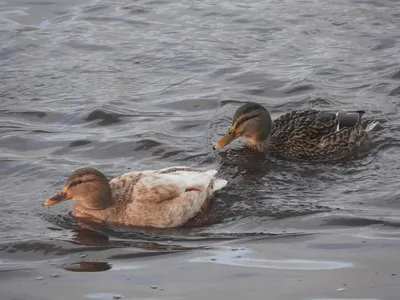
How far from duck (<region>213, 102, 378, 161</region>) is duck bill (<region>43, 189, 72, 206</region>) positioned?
2381 mm

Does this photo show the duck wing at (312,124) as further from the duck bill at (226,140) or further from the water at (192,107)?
the duck bill at (226,140)

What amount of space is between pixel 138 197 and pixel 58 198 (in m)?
0.73

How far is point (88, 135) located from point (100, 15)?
522 centimetres

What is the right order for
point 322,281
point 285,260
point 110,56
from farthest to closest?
1. point 110,56
2. point 285,260
3. point 322,281

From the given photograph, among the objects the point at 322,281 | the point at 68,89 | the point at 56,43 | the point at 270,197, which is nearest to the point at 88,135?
the point at 68,89

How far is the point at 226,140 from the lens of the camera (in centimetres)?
1135

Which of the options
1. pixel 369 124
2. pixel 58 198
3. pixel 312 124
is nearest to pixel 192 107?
pixel 312 124

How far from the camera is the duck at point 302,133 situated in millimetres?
11336

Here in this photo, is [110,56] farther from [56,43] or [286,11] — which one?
[286,11]

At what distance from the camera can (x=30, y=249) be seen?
8.53 m

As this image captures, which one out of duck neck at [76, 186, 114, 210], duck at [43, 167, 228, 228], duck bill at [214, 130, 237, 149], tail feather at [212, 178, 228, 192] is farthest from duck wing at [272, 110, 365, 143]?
duck neck at [76, 186, 114, 210]

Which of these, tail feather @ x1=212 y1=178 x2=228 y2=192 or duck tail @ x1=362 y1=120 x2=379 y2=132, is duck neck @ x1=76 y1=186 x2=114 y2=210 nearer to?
tail feather @ x1=212 y1=178 x2=228 y2=192

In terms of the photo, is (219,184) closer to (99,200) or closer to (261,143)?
(99,200)

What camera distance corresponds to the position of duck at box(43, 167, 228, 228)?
930 cm
